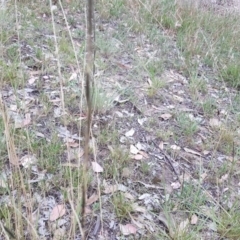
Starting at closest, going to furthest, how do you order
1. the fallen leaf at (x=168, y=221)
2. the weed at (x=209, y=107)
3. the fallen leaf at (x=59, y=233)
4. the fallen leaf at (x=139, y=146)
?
the fallen leaf at (x=59, y=233) → the fallen leaf at (x=168, y=221) → the fallen leaf at (x=139, y=146) → the weed at (x=209, y=107)

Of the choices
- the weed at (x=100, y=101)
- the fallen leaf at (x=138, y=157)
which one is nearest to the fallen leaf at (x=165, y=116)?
the weed at (x=100, y=101)

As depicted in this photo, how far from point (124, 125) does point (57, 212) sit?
80 centimetres

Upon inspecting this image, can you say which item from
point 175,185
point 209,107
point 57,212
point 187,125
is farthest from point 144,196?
point 209,107

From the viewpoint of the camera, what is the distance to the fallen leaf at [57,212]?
5.36ft

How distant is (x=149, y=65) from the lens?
117 inches

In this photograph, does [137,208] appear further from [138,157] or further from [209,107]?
[209,107]

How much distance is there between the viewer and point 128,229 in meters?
1.65

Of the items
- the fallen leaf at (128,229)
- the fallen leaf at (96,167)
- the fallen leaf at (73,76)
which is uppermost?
the fallen leaf at (73,76)

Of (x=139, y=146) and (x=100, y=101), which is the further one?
(x=100, y=101)

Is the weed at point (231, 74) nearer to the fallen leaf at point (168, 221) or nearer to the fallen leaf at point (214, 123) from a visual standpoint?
the fallen leaf at point (214, 123)

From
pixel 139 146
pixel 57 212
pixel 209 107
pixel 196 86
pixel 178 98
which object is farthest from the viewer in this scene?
pixel 196 86

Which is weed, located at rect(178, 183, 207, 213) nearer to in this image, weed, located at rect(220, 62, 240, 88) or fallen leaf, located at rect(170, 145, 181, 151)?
fallen leaf, located at rect(170, 145, 181, 151)

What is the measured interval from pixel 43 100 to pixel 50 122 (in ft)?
0.66

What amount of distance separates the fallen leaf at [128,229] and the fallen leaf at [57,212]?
26 centimetres
